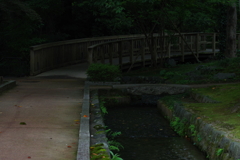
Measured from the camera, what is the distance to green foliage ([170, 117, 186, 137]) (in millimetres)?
9102

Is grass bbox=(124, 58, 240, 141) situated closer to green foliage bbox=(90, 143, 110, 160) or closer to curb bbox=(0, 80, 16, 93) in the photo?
green foliage bbox=(90, 143, 110, 160)

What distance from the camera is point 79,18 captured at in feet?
78.0

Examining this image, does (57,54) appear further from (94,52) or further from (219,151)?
(219,151)

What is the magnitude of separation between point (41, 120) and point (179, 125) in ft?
10.4

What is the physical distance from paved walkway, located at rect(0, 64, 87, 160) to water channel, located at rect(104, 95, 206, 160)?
113cm

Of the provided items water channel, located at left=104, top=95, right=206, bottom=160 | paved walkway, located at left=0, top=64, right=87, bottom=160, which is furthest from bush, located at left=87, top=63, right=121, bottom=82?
water channel, located at left=104, top=95, right=206, bottom=160

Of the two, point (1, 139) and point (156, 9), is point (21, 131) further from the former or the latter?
point (156, 9)

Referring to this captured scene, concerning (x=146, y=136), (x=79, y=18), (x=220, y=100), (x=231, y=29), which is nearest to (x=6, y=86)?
(x=146, y=136)

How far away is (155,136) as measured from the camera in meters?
9.27

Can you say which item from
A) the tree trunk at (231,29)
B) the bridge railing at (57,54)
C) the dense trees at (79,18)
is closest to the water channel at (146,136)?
the dense trees at (79,18)

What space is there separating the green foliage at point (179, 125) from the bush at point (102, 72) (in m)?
4.57

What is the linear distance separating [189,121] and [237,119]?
4.51 feet

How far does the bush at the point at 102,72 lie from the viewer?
13.9 meters

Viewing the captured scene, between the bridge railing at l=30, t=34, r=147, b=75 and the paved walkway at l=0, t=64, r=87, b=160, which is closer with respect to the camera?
the paved walkway at l=0, t=64, r=87, b=160
